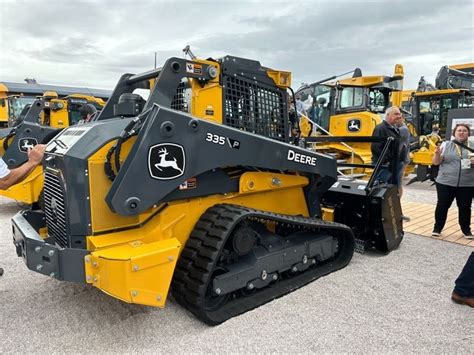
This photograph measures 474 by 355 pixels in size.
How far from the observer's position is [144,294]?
8.61 ft

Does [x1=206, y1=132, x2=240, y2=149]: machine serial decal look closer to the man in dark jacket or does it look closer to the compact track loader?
the compact track loader

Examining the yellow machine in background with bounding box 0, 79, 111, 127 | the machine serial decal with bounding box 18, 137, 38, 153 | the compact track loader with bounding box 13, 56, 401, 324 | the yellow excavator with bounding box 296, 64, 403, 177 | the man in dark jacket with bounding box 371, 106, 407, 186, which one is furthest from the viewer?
the yellow machine in background with bounding box 0, 79, 111, 127

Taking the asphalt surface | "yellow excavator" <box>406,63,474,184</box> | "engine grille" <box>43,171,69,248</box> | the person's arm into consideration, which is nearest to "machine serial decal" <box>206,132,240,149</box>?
"engine grille" <box>43,171,69,248</box>

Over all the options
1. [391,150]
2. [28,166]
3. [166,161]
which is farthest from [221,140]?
[391,150]

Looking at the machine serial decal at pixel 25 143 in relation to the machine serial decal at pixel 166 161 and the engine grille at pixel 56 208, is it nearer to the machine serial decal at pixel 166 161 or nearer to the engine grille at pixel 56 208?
the engine grille at pixel 56 208

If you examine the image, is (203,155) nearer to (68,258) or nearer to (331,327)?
(68,258)

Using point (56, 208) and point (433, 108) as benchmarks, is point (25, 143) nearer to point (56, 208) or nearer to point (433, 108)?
point (56, 208)

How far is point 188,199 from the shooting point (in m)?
3.22

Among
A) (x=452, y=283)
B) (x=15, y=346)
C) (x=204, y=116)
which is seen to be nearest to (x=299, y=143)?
(x=204, y=116)

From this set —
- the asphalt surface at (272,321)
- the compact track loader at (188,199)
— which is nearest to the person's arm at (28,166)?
the compact track loader at (188,199)

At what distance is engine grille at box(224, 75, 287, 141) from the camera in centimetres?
368

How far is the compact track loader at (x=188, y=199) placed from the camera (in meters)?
2.69

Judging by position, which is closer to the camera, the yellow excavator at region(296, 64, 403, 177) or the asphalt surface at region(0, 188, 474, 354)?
the asphalt surface at region(0, 188, 474, 354)

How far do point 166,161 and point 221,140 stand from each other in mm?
496
